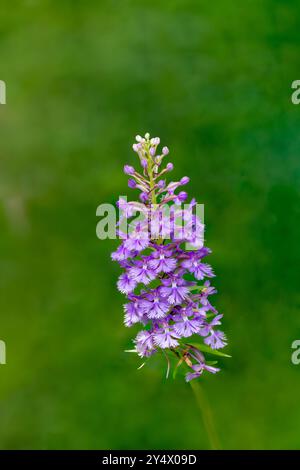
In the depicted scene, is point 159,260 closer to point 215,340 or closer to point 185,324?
point 185,324

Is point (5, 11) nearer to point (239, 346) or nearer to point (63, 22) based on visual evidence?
point (63, 22)

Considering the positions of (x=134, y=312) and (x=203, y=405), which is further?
(x=203, y=405)

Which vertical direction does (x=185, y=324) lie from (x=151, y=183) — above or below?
below

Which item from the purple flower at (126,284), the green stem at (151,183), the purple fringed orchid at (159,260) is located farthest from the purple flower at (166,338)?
the green stem at (151,183)

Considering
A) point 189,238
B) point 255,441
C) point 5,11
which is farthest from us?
point 5,11

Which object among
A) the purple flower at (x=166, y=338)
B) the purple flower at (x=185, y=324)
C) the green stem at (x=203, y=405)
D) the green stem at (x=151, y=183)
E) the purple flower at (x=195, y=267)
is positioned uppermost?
the green stem at (x=151, y=183)

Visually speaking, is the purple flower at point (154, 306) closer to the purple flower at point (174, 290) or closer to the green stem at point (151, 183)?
the purple flower at point (174, 290)

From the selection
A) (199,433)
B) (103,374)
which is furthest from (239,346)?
(103,374)

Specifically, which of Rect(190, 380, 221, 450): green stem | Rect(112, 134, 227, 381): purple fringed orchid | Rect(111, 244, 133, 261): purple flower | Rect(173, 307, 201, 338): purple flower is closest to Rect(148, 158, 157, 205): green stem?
Rect(112, 134, 227, 381): purple fringed orchid

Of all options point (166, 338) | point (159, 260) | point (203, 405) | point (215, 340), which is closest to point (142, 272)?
point (159, 260)
